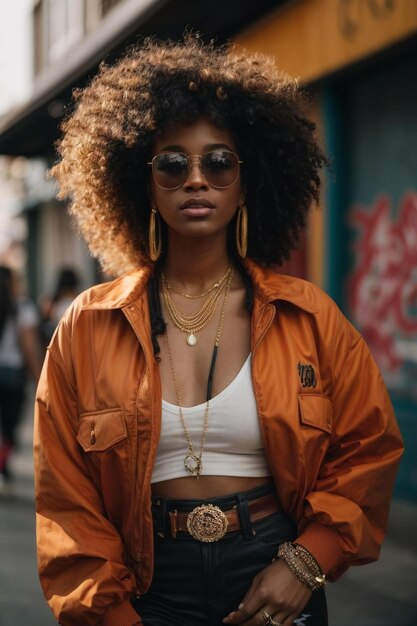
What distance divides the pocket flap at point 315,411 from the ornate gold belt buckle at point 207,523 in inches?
13.0

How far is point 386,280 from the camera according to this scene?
7.48 meters

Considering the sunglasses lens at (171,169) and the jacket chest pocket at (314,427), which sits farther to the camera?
the sunglasses lens at (171,169)

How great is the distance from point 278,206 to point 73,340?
0.82 meters

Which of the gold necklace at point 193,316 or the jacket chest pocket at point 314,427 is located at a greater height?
the gold necklace at point 193,316

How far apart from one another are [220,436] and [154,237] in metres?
0.68

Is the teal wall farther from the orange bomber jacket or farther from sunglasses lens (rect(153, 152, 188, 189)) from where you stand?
the orange bomber jacket

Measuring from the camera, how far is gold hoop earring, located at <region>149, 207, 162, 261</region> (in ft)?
9.78

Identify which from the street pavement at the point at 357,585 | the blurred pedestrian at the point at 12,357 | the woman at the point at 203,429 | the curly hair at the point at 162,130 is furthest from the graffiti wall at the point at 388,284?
the woman at the point at 203,429

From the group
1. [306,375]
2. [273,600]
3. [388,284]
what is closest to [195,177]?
[306,375]

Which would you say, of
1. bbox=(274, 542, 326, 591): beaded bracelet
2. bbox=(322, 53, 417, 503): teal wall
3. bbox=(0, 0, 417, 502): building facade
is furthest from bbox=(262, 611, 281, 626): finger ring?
bbox=(322, 53, 417, 503): teal wall

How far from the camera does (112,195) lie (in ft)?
10.4

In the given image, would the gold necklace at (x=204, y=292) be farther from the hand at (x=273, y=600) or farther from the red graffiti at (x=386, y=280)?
the red graffiti at (x=386, y=280)

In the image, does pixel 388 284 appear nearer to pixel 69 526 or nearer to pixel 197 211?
pixel 197 211

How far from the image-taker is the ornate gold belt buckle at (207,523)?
261 cm
